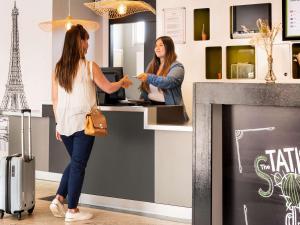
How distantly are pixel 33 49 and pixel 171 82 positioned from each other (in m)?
2.59

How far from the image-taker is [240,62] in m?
6.27

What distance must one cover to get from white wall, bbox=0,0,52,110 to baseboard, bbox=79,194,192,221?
1.93m

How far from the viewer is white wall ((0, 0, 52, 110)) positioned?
636 centimetres

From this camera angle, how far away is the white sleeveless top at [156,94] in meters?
4.83

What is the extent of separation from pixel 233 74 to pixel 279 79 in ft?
2.10

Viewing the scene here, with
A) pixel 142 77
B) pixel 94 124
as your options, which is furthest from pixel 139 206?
pixel 142 77

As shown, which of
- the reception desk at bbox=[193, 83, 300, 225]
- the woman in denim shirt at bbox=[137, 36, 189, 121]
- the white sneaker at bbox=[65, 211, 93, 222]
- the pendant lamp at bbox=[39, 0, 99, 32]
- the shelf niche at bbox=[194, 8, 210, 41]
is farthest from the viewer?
the shelf niche at bbox=[194, 8, 210, 41]

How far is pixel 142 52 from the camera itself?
24.3ft

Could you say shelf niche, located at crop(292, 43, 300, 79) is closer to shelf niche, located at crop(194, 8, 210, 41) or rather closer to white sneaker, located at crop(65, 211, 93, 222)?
shelf niche, located at crop(194, 8, 210, 41)

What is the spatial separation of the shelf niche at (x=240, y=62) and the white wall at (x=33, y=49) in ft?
7.29

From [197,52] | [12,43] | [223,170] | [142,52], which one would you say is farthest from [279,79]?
[223,170]

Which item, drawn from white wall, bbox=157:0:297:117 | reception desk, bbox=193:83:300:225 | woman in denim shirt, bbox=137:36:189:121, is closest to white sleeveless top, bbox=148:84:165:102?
woman in denim shirt, bbox=137:36:189:121

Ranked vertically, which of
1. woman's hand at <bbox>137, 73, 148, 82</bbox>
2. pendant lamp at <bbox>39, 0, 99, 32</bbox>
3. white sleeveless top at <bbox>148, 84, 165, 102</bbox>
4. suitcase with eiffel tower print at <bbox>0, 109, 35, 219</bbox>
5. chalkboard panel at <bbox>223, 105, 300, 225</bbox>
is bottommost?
suitcase with eiffel tower print at <bbox>0, 109, 35, 219</bbox>

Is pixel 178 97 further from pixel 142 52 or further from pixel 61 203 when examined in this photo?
pixel 142 52
